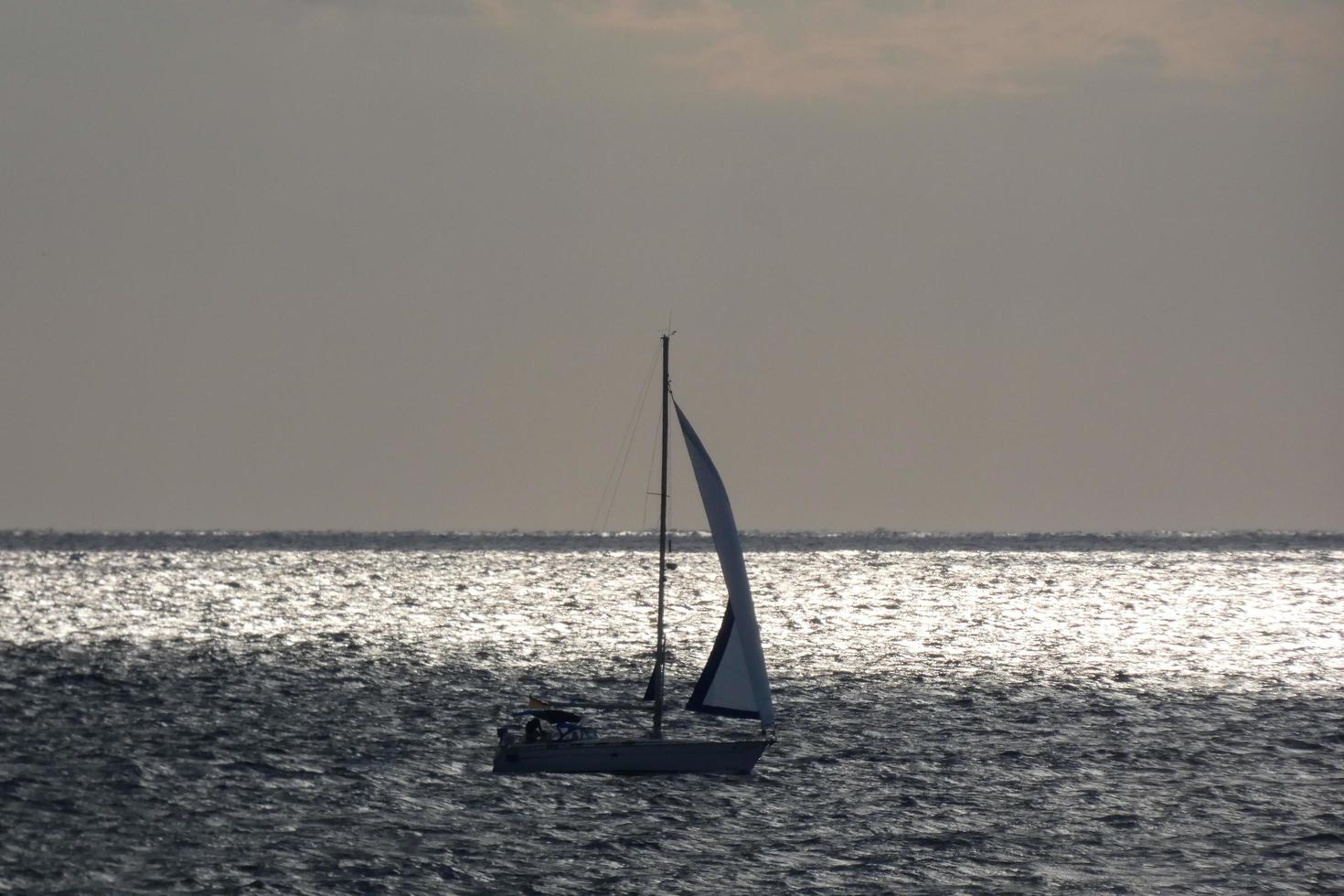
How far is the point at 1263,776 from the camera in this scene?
50281 millimetres

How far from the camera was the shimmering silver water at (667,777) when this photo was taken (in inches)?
1489

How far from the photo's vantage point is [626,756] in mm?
47969

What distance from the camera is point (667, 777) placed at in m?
49.9

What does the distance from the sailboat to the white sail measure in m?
0.03

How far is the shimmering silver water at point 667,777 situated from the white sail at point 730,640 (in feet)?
7.63

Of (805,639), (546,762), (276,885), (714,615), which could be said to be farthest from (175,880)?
(714,615)

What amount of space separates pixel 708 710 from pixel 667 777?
2862 millimetres

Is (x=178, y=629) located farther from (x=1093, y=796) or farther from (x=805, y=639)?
(x=1093, y=796)

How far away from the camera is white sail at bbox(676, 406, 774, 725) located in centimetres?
4697

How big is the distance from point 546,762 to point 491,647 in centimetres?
4962

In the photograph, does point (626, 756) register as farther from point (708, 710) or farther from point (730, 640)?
point (730, 640)

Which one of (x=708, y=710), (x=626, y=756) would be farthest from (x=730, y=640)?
(x=626, y=756)

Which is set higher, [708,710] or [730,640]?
[730,640]

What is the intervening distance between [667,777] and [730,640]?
196 inches
